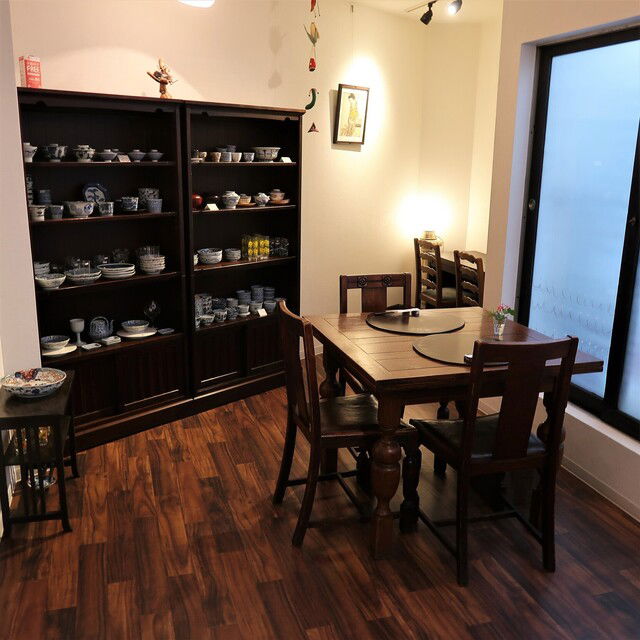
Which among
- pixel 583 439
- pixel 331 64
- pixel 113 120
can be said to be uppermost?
pixel 331 64

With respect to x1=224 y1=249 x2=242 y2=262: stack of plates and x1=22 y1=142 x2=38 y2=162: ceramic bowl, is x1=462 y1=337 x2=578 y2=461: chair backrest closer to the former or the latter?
x1=224 y1=249 x2=242 y2=262: stack of plates

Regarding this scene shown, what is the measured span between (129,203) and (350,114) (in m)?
2.05

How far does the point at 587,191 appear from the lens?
Result: 3354mm

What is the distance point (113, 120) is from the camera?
3688 millimetres

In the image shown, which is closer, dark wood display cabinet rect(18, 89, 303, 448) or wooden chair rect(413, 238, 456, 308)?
dark wood display cabinet rect(18, 89, 303, 448)

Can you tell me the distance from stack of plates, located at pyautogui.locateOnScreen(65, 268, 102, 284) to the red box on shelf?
922 mm

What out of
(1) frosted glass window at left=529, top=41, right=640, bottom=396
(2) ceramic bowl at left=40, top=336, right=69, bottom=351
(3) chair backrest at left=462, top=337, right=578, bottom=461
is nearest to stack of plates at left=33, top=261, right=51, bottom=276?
(2) ceramic bowl at left=40, top=336, right=69, bottom=351

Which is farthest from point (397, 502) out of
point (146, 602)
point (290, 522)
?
point (146, 602)

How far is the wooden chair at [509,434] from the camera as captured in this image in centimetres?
226

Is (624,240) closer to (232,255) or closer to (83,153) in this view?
(232,255)

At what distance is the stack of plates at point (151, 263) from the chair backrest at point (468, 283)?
7.27 ft

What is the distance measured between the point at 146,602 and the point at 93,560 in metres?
0.36

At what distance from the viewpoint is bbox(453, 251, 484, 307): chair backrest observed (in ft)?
15.7

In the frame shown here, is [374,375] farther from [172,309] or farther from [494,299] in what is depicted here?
[172,309]
